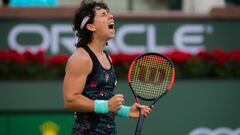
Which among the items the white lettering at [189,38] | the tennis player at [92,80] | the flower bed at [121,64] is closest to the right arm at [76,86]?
the tennis player at [92,80]

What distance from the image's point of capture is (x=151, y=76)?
5164 mm

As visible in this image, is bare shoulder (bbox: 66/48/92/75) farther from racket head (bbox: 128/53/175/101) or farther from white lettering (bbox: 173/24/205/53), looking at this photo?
white lettering (bbox: 173/24/205/53)

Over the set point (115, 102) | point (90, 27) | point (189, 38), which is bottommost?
point (189, 38)

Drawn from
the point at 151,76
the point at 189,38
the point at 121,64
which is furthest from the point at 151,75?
the point at 189,38

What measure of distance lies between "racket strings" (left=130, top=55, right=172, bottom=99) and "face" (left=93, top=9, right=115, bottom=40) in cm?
37

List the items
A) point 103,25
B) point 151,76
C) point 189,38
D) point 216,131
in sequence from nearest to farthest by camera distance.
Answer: point 103,25, point 151,76, point 216,131, point 189,38

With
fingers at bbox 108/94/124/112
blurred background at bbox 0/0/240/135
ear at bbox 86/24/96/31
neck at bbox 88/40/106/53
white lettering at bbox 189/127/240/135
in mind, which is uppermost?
ear at bbox 86/24/96/31

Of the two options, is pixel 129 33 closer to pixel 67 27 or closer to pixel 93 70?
pixel 67 27

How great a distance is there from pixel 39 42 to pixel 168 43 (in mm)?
1402

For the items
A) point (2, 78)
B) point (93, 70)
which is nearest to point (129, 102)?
point (2, 78)

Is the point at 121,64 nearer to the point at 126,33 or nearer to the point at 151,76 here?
the point at 126,33

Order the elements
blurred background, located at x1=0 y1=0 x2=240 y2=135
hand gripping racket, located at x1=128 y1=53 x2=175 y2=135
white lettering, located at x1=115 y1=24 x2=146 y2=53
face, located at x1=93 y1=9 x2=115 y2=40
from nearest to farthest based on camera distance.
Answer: face, located at x1=93 y1=9 x2=115 y2=40 < hand gripping racket, located at x1=128 y1=53 x2=175 y2=135 < blurred background, located at x1=0 y1=0 x2=240 y2=135 < white lettering, located at x1=115 y1=24 x2=146 y2=53

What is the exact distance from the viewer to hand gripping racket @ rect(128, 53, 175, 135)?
5.07 meters

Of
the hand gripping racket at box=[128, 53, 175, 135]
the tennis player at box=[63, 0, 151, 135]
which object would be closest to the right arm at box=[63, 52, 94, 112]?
the tennis player at box=[63, 0, 151, 135]
